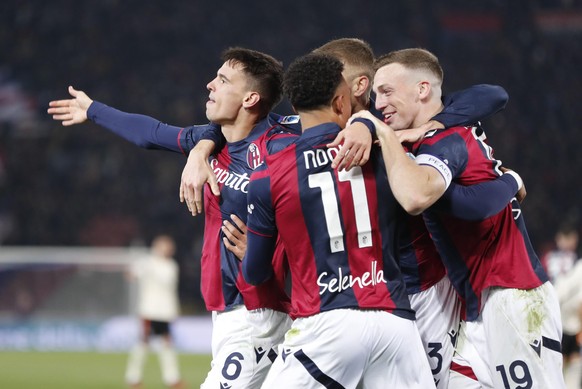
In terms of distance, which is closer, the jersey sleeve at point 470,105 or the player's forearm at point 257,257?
the player's forearm at point 257,257

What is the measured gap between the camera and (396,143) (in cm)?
A: 398

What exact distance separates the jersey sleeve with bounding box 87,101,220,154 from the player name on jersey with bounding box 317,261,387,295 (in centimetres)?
162

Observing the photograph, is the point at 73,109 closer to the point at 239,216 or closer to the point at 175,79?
the point at 239,216

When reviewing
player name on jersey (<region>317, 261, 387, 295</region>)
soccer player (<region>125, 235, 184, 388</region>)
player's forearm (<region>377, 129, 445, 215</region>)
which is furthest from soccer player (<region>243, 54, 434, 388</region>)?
soccer player (<region>125, 235, 184, 388</region>)

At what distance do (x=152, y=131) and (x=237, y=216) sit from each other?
0.84m

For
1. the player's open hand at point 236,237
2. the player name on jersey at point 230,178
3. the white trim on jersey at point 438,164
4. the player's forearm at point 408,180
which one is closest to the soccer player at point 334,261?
the player's forearm at point 408,180

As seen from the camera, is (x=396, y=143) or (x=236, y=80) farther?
(x=236, y=80)

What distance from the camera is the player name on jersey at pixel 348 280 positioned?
12.9 ft

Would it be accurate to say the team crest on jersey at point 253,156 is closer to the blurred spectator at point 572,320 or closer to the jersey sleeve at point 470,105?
the jersey sleeve at point 470,105

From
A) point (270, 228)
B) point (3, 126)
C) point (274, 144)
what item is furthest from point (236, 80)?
point (3, 126)

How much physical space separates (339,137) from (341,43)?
124cm

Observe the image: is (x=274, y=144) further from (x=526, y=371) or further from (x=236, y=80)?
(x=526, y=371)

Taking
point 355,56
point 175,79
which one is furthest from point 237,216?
point 175,79

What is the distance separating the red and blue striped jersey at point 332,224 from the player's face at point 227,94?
3.69ft
